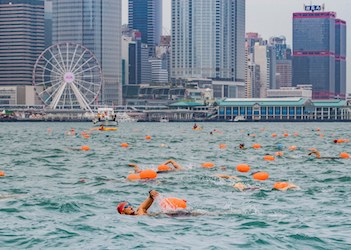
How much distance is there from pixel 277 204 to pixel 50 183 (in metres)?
14.4

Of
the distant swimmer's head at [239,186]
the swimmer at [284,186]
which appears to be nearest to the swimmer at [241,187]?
the distant swimmer's head at [239,186]

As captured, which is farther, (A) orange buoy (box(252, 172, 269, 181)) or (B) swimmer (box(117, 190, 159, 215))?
(A) orange buoy (box(252, 172, 269, 181))

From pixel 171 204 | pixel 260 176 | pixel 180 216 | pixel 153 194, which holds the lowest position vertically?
pixel 180 216

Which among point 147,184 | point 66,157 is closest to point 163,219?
point 147,184

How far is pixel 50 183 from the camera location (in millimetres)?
46875

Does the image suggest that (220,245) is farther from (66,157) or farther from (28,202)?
(66,157)

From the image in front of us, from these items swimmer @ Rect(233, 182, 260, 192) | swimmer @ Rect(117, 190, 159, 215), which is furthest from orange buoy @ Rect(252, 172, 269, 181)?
swimmer @ Rect(117, 190, 159, 215)

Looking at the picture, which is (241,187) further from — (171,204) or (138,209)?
(138,209)

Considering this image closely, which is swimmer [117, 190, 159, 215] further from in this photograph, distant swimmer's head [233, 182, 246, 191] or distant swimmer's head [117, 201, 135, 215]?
distant swimmer's head [233, 182, 246, 191]

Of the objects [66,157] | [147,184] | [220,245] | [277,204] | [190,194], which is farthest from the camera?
[66,157]

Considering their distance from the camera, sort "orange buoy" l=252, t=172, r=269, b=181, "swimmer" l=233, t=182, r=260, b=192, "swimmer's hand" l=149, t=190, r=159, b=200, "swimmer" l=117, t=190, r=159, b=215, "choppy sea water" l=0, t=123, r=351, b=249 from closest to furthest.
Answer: "choppy sea water" l=0, t=123, r=351, b=249 → "swimmer's hand" l=149, t=190, r=159, b=200 → "swimmer" l=117, t=190, r=159, b=215 → "swimmer" l=233, t=182, r=260, b=192 → "orange buoy" l=252, t=172, r=269, b=181

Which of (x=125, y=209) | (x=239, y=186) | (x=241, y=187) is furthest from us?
(x=239, y=186)

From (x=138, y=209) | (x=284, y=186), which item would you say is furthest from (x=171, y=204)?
(x=284, y=186)

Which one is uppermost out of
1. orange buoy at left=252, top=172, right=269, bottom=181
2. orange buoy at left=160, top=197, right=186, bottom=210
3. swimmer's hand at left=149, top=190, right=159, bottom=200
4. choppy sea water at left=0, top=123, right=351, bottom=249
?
swimmer's hand at left=149, top=190, right=159, bottom=200
